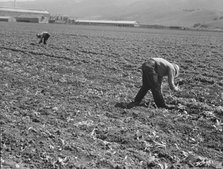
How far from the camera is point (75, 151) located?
7137 millimetres

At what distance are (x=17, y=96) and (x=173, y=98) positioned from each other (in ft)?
16.6

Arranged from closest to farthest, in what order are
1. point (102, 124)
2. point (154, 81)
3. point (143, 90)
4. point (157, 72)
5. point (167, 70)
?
1. point (102, 124)
2. point (167, 70)
3. point (154, 81)
4. point (157, 72)
5. point (143, 90)

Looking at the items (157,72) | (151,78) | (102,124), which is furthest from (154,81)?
(102,124)

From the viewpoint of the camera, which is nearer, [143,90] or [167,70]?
[167,70]

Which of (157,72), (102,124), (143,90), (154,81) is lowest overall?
Result: (102,124)

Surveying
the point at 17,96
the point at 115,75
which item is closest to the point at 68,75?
the point at 115,75

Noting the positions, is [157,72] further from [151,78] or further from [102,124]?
[102,124]

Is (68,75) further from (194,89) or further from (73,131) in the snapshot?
(73,131)

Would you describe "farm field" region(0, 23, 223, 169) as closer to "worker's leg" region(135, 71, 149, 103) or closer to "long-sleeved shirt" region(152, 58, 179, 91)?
"worker's leg" region(135, 71, 149, 103)

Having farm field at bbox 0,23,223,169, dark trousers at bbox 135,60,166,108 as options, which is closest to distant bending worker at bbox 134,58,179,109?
dark trousers at bbox 135,60,166,108

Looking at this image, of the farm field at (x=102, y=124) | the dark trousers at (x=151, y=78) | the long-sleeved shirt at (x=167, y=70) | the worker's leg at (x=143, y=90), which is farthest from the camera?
the worker's leg at (x=143, y=90)

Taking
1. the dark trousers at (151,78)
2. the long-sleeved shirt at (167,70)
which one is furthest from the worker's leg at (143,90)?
the long-sleeved shirt at (167,70)

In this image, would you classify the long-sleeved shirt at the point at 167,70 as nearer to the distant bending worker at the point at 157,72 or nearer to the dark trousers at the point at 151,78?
the distant bending worker at the point at 157,72

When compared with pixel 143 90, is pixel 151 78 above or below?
above
